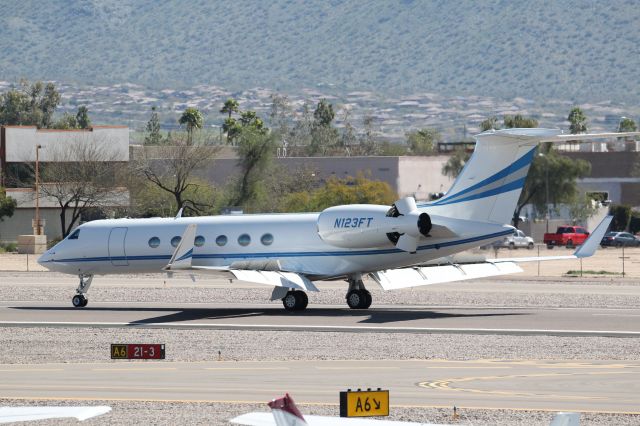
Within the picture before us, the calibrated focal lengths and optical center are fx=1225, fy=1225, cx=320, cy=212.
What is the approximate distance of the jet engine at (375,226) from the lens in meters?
31.0

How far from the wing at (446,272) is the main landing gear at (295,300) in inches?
79.6

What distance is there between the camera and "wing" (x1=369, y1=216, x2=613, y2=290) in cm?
3117

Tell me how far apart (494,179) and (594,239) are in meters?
2.88

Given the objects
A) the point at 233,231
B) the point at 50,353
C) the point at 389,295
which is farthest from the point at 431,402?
the point at 389,295

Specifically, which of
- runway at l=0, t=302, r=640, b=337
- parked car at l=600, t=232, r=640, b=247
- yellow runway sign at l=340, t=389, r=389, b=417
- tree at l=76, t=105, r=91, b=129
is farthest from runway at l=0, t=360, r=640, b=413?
tree at l=76, t=105, r=91, b=129

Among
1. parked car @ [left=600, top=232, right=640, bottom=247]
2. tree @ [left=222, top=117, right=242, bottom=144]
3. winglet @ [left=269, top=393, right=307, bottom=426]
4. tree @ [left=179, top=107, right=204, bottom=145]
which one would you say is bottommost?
parked car @ [left=600, top=232, right=640, bottom=247]

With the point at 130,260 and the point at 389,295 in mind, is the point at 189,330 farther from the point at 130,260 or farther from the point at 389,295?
the point at 389,295

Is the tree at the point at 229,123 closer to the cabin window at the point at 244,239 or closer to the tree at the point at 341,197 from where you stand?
the tree at the point at 341,197

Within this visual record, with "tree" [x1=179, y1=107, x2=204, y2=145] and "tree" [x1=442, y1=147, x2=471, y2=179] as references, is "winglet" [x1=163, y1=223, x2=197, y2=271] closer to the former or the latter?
"tree" [x1=442, y1=147, x2=471, y2=179]

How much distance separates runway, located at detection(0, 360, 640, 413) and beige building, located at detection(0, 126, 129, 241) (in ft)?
189

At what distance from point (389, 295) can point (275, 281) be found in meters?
8.68

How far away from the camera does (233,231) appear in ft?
112

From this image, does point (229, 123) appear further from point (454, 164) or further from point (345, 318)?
point (345, 318)

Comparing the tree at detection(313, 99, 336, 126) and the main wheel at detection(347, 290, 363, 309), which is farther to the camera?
the tree at detection(313, 99, 336, 126)
